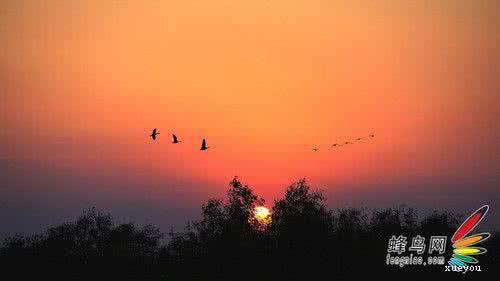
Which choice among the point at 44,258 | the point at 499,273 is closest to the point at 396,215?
the point at 499,273

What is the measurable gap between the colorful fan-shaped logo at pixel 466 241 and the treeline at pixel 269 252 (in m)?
2.03

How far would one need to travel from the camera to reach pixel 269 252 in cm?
6019

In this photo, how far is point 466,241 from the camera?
4656 centimetres

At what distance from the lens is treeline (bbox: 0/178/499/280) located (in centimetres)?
5562

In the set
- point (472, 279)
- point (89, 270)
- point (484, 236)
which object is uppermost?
point (484, 236)

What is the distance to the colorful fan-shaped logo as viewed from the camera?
149ft

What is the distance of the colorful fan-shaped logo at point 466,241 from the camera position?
1789 inches

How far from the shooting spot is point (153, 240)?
113 m

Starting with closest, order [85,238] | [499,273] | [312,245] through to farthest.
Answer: [499,273] → [312,245] → [85,238]

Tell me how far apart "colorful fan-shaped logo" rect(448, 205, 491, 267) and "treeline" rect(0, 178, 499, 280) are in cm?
203

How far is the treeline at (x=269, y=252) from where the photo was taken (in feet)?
182

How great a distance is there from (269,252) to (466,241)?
20.7m

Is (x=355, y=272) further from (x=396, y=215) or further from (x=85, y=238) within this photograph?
(x=85, y=238)

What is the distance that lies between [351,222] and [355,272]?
18.7 meters
